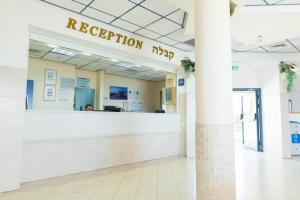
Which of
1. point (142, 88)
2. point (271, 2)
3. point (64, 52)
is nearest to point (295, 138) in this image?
point (271, 2)

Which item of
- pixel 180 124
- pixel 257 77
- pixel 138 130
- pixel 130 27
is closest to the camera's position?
pixel 130 27

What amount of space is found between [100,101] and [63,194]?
5.38 metres

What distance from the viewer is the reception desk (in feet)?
13.5

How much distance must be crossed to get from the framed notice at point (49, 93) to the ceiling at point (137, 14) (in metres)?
3.74

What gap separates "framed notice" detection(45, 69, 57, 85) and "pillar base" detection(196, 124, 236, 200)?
22.3 ft

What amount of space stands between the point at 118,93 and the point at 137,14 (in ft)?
17.5

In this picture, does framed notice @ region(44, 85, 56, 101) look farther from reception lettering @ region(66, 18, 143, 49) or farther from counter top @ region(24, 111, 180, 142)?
reception lettering @ region(66, 18, 143, 49)

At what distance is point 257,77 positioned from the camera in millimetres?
7949

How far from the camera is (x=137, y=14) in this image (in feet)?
15.1

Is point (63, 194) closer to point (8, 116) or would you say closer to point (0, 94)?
point (8, 116)

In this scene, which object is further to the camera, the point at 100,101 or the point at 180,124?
the point at 100,101

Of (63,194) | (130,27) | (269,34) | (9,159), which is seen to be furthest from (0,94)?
(269,34)

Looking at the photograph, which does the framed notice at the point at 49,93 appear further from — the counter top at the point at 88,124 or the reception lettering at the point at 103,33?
the reception lettering at the point at 103,33

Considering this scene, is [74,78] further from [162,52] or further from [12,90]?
[12,90]
